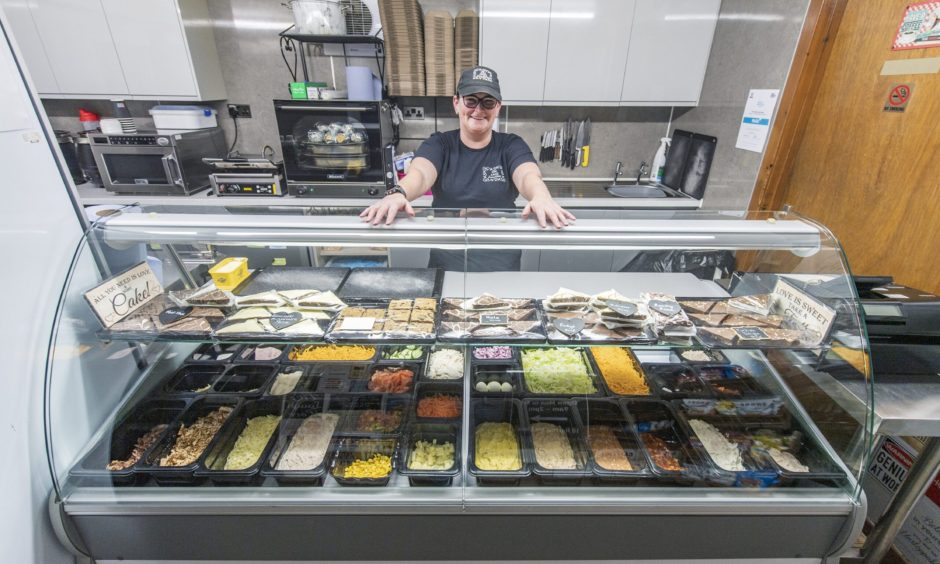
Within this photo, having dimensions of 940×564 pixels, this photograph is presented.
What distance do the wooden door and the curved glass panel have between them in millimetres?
1140

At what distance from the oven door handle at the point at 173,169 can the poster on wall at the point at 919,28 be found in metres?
4.67

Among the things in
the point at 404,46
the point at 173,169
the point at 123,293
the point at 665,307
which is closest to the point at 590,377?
the point at 665,307

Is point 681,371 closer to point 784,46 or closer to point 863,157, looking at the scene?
point 863,157

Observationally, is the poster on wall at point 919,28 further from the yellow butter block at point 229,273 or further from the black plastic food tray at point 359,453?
the yellow butter block at point 229,273

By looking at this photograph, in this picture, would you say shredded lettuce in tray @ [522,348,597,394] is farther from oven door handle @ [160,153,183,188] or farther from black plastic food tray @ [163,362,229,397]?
oven door handle @ [160,153,183,188]

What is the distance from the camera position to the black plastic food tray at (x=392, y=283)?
5.01ft

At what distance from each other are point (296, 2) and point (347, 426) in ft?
10.9

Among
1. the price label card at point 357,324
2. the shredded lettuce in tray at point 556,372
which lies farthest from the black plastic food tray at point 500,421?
the price label card at point 357,324

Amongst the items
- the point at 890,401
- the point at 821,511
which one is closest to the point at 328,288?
the point at 821,511

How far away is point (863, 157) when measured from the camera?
218cm

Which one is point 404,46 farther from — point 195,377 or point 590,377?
point 590,377

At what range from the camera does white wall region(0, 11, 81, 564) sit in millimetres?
1071

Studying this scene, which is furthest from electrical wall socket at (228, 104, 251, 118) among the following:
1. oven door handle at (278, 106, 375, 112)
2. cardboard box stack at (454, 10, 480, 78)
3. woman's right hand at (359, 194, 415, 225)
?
woman's right hand at (359, 194, 415, 225)

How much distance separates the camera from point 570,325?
1266 mm
